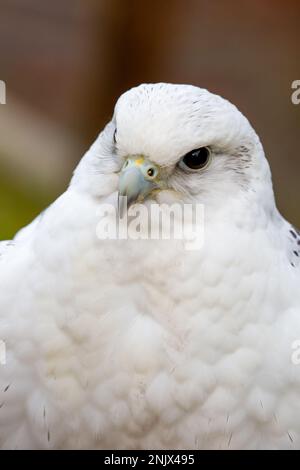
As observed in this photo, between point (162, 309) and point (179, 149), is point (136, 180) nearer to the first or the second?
point (179, 149)

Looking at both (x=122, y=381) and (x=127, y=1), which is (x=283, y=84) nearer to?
(x=127, y=1)

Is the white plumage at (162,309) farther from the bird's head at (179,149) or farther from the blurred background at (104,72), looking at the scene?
the blurred background at (104,72)

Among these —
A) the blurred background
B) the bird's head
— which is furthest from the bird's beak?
the blurred background

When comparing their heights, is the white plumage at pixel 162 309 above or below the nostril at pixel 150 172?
below

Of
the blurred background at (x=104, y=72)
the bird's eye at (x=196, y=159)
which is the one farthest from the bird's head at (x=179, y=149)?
the blurred background at (x=104, y=72)

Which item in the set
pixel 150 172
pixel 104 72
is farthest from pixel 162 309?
pixel 104 72

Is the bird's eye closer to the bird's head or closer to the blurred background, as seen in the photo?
the bird's head
